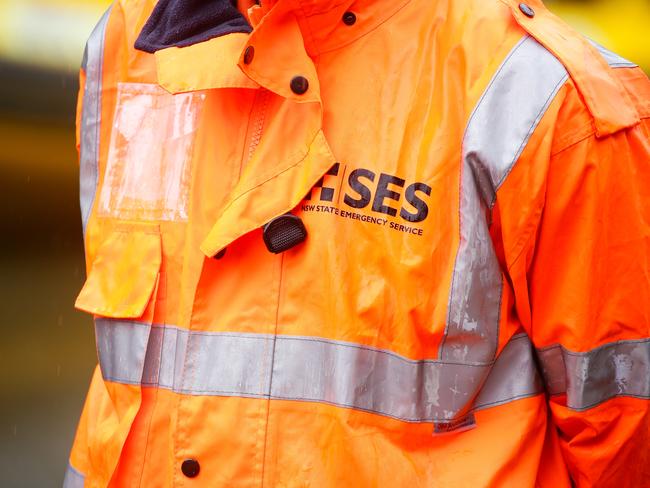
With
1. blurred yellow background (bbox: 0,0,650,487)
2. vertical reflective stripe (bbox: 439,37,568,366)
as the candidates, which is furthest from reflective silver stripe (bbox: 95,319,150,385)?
blurred yellow background (bbox: 0,0,650,487)

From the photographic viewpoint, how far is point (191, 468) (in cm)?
146

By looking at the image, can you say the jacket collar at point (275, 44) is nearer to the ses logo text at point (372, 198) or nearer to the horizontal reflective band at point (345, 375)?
the ses logo text at point (372, 198)

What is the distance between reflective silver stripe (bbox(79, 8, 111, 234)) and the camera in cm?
177

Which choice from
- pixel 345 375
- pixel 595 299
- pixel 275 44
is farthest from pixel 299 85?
pixel 595 299

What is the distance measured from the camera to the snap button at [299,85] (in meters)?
1.44

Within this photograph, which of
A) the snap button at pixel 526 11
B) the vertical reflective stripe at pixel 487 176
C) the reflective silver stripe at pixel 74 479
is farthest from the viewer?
the reflective silver stripe at pixel 74 479

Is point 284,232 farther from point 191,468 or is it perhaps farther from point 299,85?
point 191,468

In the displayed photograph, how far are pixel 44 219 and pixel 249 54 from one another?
3.85 ft

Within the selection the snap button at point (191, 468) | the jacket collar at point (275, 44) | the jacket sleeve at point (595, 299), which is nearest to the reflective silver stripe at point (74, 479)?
the snap button at point (191, 468)

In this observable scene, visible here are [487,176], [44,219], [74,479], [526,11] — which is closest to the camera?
[487,176]

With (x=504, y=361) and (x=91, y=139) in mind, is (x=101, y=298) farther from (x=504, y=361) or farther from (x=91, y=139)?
→ (x=504, y=361)

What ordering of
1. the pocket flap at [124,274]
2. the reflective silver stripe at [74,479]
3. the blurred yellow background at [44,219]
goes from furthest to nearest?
the blurred yellow background at [44,219] < the reflective silver stripe at [74,479] < the pocket flap at [124,274]

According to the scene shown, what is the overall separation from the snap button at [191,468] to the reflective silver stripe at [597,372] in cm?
59

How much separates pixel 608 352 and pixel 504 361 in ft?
0.54
